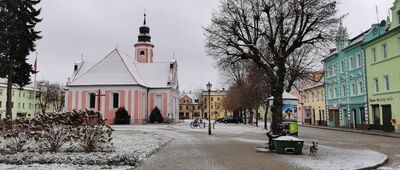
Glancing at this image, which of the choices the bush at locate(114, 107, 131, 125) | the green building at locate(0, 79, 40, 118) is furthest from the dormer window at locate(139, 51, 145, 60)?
the green building at locate(0, 79, 40, 118)

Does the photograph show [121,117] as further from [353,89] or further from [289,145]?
[289,145]

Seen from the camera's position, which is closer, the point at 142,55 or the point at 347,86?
the point at 347,86

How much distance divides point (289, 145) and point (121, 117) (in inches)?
1570

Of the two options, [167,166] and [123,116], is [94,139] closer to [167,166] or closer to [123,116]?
[167,166]

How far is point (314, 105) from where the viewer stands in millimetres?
57281

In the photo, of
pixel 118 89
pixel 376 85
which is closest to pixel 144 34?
pixel 118 89

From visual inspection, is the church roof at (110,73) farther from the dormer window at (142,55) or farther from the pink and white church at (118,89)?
the dormer window at (142,55)

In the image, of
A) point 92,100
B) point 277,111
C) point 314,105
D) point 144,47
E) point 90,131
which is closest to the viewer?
point 90,131

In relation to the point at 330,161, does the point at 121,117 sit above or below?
above

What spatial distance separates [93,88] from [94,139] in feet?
138

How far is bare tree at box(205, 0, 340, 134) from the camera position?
59.0 feet

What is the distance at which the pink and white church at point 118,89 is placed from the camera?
55094 millimetres

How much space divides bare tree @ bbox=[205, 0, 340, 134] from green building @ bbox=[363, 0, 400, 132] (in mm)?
16466

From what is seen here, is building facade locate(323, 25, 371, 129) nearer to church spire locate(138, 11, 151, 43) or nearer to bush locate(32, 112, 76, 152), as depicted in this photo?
bush locate(32, 112, 76, 152)
